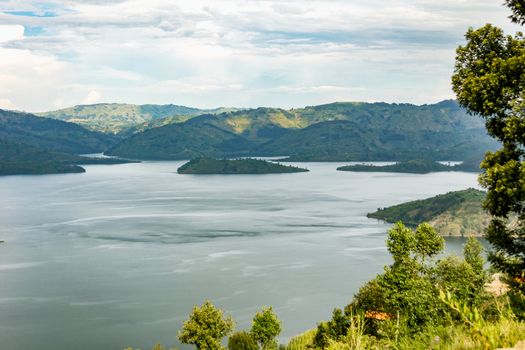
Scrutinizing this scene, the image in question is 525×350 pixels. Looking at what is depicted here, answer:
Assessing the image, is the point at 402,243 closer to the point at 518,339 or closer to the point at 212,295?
the point at 518,339

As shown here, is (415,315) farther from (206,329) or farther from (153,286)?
(153,286)

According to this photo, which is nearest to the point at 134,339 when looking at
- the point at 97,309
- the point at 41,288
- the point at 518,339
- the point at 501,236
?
the point at 97,309

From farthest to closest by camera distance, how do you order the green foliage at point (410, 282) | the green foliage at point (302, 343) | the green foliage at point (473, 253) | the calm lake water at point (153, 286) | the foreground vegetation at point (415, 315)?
the calm lake water at point (153, 286) < the green foliage at point (473, 253) < the green foliage at point (302, 343) < the green foliage at point (410, 282) < the foreground vegetation at point (415, 315)

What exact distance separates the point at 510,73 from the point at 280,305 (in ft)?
363

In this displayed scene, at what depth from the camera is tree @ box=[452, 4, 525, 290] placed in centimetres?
2366

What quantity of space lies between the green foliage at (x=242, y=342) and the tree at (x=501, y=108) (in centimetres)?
6313

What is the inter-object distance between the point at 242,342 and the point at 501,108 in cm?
6910

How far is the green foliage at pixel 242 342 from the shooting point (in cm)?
8581

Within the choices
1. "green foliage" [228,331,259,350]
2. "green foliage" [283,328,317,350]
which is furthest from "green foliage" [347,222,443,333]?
"green foliage" [228,331,259,350]

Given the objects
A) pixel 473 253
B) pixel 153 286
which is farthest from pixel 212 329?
pixel 153 286

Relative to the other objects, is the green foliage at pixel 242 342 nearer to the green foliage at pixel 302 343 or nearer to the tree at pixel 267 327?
the tree at pixel 267 327

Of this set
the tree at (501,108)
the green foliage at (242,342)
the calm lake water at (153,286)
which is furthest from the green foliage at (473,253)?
the tree at (501,108)

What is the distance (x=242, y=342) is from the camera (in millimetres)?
87062

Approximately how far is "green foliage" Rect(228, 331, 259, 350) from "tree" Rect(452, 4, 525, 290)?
6313cm
